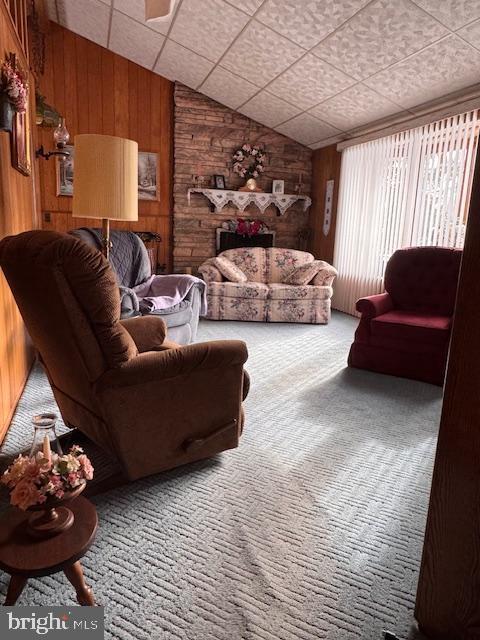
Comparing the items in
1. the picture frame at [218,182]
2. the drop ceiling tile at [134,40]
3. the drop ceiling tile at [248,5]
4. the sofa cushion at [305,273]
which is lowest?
the sofa cushion at [305,273]

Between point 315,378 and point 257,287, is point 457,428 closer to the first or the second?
point 315,378

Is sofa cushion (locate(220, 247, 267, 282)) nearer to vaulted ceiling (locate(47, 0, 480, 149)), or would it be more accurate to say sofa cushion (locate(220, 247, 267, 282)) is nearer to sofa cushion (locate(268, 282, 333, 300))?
sofa cushion (locate(268, 282, 333, 300))

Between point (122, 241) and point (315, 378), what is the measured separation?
2077 mm

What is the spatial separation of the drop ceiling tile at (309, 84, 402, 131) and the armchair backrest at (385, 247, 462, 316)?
196 centimetres

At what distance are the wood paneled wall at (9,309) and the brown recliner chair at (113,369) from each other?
0.52 meters

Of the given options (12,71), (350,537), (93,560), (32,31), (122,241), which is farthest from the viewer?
(32,31)

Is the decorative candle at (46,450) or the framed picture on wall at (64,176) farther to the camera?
the framed picture on wall at (64,176)

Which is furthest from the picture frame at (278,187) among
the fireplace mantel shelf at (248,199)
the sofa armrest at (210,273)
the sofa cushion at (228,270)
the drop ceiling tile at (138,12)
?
the drop ceiling tile at (138,12)

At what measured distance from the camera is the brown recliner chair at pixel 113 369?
1433mm

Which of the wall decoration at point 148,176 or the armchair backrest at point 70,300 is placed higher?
the wall decoration at point 148,176

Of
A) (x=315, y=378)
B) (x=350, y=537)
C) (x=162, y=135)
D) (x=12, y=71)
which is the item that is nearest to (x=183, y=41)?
(x=162, y=135)

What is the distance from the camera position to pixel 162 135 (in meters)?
6.31

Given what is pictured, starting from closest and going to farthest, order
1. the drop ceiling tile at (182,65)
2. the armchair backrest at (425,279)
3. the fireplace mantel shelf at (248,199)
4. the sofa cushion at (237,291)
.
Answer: the armchair backrest at (425,279) → the drop ceiling tile at (182,65) → the sofa cushion at (237,291) → the fireplace mantel shelf at (248,199)

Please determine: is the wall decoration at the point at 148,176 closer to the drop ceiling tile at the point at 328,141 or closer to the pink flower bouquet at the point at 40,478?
the drop ceiling tile at the point at 328,141
